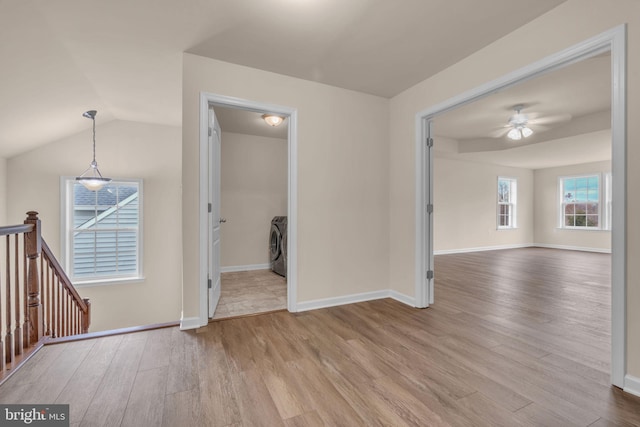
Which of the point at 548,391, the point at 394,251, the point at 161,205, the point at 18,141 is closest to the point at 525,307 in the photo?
the point at 394,251

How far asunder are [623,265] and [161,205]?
5359 mm

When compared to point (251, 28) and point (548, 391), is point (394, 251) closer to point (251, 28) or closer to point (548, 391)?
point (548, 391)

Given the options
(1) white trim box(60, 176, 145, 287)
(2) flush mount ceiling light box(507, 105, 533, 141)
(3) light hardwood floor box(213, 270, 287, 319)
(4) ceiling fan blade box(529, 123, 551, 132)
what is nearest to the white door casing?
(3) light hardwood floor box(213, 270, 287, 319)

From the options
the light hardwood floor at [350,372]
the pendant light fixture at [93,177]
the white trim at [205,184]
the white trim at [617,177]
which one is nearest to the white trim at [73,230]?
the pendant light fixture at [93,177]

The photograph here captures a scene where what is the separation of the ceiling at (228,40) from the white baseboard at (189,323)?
2347mm

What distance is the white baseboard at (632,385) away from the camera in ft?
5.00

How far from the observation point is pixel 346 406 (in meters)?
1.46

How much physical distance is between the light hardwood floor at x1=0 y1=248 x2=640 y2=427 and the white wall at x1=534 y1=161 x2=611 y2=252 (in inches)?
233

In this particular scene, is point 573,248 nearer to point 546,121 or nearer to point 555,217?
point 555,217

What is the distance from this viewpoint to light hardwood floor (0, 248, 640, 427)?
4.59 ft

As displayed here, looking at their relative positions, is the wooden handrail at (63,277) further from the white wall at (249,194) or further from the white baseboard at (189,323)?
the white wall at (249,194)

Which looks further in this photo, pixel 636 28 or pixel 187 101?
pixel 187 101

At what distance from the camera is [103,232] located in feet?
14.6
